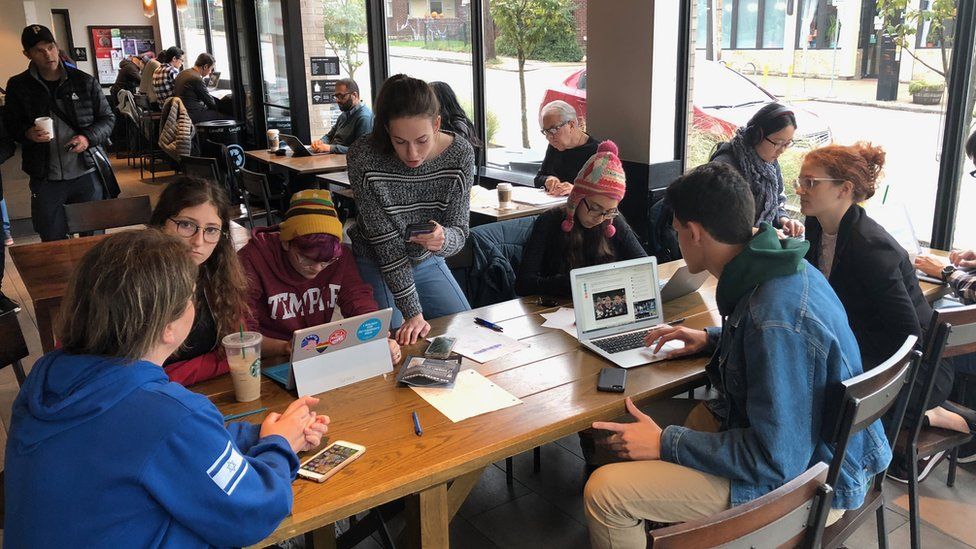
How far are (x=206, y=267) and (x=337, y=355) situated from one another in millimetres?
485

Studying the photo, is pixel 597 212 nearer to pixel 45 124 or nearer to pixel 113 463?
pixel 113 463

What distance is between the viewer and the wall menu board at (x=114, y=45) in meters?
13.2

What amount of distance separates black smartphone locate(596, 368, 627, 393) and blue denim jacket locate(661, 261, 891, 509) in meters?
0.20

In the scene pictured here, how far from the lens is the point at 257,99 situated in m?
9.06

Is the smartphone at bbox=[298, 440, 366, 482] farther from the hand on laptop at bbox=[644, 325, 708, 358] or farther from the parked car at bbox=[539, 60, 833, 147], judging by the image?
the parked car at bbox=[539, 60, 833, 147]

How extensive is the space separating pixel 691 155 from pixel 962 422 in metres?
2.64

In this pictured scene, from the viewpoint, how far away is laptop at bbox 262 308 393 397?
1.82 m

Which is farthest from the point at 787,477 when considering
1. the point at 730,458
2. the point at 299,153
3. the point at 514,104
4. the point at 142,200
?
the point at 299,153

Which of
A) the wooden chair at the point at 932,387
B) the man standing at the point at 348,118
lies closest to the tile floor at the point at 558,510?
the wooden chair at the point at 932,387

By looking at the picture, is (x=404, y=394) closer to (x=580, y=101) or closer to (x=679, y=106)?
(x=679, y=106)

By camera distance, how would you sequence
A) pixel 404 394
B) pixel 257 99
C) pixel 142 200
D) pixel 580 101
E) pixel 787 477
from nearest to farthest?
pixel 787 477 < pixel 404 394 < pixel 142 200 < pixel 580 101 < pixel 257 99

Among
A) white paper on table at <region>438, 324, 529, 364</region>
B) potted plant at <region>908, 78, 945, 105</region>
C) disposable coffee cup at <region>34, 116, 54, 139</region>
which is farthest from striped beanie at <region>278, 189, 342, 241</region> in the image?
potted plant at <region>908, 78, 945, 105</region>

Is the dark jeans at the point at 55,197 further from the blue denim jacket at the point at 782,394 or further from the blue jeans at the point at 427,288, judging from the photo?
the blue denim jacket at the point at 782,394

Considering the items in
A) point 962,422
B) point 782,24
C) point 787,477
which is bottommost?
point 962,422
